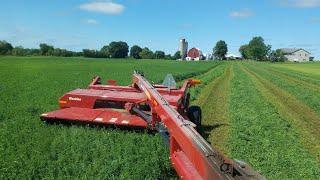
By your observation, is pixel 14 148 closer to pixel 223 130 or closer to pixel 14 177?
pixel 14 177

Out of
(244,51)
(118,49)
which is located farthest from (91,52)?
(244,51)

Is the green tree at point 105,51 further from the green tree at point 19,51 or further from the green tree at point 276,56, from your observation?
the green tree at point 276,56

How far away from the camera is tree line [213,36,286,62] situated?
161 metres

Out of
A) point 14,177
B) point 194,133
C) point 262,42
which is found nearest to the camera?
point 194,133

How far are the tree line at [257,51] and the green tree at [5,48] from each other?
83830 millimetres

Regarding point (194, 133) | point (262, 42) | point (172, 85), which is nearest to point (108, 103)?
point (172, 85)

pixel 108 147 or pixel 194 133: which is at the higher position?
pixel 194 133

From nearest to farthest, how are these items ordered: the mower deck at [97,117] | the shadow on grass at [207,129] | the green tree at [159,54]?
the mower deck at [97,117], the shadow on grass at [207,129], the green tree at [159,54]

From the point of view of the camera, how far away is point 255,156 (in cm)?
856

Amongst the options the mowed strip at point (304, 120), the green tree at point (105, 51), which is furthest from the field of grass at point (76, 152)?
the green tree at point (105, 51)

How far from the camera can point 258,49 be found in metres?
161

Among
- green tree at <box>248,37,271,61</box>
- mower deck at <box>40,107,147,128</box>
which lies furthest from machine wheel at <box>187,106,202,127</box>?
green tree at <box>248,37,271,61</box>

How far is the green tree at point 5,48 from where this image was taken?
103 meters

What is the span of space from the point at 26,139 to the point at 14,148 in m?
0.67
